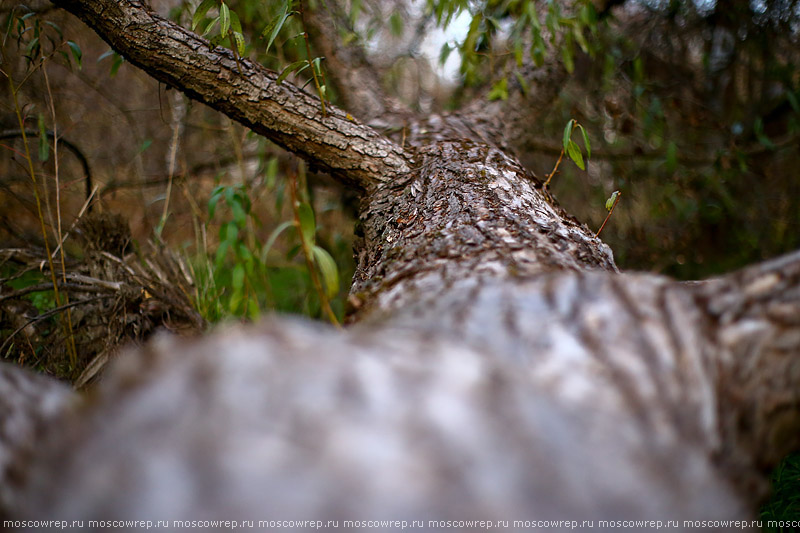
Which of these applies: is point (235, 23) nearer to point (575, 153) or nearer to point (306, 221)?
point (306, 221)

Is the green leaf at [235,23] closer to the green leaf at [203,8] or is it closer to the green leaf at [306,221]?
the green leaf at [203,8]

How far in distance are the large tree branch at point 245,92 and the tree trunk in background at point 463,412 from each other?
0.82m

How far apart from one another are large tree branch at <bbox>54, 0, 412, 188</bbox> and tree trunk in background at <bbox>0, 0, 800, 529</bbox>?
817 millimetres

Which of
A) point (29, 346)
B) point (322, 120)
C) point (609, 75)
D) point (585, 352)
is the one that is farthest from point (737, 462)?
point (609, 75)

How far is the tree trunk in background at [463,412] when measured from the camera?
492mm

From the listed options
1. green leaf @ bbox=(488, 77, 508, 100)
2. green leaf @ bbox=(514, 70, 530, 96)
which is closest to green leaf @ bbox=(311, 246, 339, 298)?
green leaf @ bbox=(488, 77, 508, 100)

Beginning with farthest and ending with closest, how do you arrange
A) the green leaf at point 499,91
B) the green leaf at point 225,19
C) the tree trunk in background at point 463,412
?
the green leaf at point 499,91 < the green leaf at point 225,19 < the tree trunk in background at point 463,412

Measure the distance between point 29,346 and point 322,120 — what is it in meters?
1.15

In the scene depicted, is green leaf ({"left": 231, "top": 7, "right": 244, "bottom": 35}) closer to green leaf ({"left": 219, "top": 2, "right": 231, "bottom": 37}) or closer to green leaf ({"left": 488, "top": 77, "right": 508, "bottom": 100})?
green leaf ({"left": 219, "top": 2, "right": 231, "bottom": 37})

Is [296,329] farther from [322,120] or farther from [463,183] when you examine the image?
[322,120]

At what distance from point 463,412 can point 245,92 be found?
1.32 metres

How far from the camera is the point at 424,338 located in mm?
654

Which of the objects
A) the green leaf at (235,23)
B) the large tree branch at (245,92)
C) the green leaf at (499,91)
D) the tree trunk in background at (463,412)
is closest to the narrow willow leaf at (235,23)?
the green leaf at (235,23)

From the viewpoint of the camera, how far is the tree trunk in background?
0.49 metres
